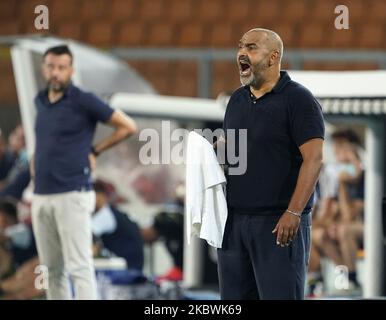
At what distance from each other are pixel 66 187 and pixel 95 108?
1.08ft

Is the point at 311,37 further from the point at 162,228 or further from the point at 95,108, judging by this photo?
the point at 95,108

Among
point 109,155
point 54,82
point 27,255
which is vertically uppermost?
point 54,82

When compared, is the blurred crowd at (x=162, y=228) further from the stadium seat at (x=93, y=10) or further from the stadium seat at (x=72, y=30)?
the stadium seat at (x=93, y=10)

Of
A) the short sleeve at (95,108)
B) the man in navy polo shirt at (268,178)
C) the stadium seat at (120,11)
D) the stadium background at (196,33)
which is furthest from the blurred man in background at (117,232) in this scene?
the man in navy polo shirt at (268,178)

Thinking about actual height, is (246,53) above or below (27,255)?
above

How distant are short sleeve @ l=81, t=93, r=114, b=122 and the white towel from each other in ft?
3.33

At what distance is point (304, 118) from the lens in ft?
11.3

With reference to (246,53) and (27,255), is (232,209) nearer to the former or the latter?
(246,53)

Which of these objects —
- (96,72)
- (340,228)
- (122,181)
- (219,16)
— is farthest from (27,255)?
(219,16)

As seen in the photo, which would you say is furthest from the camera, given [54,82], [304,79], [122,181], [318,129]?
[122,181]

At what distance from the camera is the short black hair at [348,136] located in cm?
616

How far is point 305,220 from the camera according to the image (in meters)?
3.50

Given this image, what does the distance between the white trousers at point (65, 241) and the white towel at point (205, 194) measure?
100cm

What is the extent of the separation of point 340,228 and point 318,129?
2.57 metres
